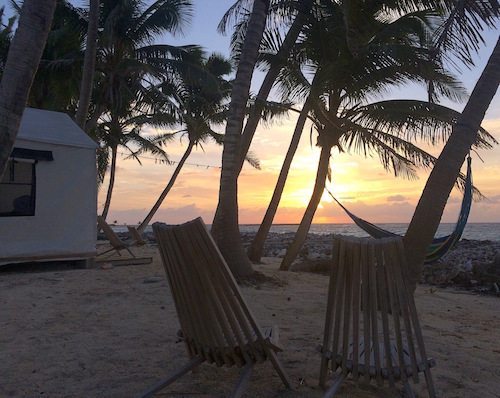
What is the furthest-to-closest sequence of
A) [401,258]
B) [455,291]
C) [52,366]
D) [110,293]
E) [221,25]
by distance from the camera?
[221,25], [455,291], [110,293], [52,366], [401,258]

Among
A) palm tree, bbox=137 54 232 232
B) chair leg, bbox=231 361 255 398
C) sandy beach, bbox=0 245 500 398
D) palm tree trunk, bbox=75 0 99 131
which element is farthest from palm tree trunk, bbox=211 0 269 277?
palm tree, bbox=137 54 232 232

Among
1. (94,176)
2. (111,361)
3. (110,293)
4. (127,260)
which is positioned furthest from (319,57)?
(111,361)

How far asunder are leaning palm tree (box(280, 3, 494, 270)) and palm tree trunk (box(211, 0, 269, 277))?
2156mm

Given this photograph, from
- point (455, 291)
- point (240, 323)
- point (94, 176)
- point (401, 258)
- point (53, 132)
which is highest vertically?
point (53, 132)

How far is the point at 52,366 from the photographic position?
312cm

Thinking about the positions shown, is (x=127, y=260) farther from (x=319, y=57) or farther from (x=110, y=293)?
(x=319, y=57)

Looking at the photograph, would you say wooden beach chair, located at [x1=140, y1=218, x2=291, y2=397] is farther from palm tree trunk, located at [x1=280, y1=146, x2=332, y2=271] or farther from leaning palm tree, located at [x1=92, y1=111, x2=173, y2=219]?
leaning palm tree, located at [x1=92, y1=111, x2=173, y2=219]

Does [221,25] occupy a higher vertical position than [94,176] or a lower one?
higher

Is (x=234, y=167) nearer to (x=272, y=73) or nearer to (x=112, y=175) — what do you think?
(x=272, y=73)

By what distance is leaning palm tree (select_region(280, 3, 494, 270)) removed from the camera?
8.41 metres

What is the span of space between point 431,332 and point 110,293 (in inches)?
148

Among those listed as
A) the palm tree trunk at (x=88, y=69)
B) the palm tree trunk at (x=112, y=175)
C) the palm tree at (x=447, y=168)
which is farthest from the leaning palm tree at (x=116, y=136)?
the palm tree at (x=447, y=168)

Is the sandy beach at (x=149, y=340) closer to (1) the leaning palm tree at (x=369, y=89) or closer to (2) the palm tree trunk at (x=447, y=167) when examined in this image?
(2) the palm tree trunk at (x=447, y=167)

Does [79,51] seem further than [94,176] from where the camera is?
Yes
